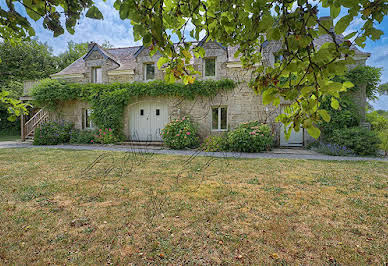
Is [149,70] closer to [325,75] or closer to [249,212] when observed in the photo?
[249,212]

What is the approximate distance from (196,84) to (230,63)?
2.21 metres

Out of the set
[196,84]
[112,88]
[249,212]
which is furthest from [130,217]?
[112,88]

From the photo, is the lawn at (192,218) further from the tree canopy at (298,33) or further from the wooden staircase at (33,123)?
the wooden staircase at (33,123)

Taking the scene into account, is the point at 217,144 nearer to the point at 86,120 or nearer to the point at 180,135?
the point at 180,135

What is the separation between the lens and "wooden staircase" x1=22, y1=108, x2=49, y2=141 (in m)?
12.4

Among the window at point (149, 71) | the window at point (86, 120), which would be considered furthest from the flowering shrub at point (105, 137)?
the window at point (149, 71)

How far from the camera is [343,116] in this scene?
8336 mm

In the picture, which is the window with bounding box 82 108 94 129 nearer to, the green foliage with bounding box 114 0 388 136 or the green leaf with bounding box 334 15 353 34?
the green foliage with bounding box 114 0 388 136

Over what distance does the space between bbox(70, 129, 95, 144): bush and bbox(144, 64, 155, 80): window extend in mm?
4845

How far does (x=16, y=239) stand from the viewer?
2.14 metres

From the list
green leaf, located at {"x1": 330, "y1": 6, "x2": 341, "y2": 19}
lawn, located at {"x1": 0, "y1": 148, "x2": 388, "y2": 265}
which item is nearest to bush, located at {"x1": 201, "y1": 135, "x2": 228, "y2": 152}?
lawn, located at {"x1": 0, "y1": 148, "x2": 388, "y2": 265}

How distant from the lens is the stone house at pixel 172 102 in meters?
9.89

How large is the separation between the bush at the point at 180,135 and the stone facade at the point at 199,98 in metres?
0.89

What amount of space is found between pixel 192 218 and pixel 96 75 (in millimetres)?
12803
